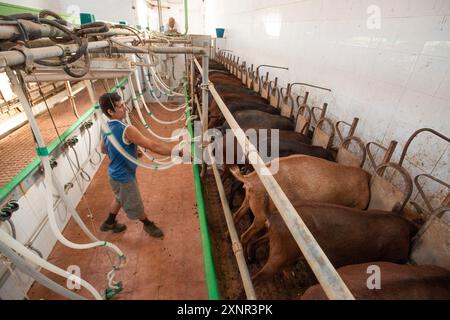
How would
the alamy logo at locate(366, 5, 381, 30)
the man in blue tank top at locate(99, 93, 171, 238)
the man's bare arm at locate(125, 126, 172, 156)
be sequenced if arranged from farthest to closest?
the alamy logo at locate(366, 5, 381, 30)
the man in blue tank top at locate(99, 93, 171, 238)
the man's bare arm at locate(125, 126, 172, 156)

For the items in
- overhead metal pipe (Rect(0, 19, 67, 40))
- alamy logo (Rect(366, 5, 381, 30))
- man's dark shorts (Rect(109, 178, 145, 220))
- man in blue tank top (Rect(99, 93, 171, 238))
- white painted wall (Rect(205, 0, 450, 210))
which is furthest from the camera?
man's dark shorts (Rect(109, 178, 145, 220))

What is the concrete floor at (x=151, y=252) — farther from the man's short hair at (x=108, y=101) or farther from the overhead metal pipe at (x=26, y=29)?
the overhead metal pipe at (x=26, y=29)

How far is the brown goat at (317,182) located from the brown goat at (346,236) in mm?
400

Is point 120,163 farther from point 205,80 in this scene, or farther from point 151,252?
point 205,80

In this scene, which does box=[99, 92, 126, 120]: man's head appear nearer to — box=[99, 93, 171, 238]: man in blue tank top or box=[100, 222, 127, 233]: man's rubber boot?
box=[99, 93, 171, 238]: man in blue tank top

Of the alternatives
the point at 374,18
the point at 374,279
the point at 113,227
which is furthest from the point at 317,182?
the point at 113,227

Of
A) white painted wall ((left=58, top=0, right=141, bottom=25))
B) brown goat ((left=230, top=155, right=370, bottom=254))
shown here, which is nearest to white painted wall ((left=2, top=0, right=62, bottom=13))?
white painted wall ((left=58, top=0, right=141, bottom=25))

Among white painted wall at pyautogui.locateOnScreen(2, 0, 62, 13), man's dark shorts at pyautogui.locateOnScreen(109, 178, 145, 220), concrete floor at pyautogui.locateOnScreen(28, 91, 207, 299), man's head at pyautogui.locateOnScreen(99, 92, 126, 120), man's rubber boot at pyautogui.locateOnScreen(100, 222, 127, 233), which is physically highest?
white painted wall at pyautogui.locateOnScreen(2, 0, 62, 13)

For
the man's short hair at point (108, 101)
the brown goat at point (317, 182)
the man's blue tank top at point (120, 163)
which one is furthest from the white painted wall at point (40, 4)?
the brown goat at point (317, 182)

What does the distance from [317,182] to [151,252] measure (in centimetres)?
212

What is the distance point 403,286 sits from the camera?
136cm

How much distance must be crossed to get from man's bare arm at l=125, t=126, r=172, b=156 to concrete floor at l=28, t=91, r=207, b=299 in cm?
137

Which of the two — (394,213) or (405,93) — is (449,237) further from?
(405,93)

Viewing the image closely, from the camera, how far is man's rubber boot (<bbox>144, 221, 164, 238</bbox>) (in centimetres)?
294
